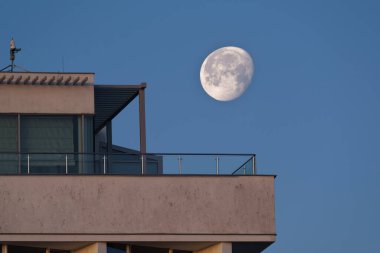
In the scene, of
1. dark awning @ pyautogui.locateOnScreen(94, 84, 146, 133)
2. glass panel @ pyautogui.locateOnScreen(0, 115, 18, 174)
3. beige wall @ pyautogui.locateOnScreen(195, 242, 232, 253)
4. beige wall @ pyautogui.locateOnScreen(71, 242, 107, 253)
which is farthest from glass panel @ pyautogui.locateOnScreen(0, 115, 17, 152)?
beige wall @ pyautogui.locateOnScreen(195, 242, 232, 253)

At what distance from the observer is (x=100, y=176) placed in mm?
49781

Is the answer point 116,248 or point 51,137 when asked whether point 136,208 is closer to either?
point 116,248

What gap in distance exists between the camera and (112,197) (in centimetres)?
4969

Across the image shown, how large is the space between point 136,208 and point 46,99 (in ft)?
18.0

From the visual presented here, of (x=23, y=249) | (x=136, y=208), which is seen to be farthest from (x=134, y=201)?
(x=23, y=249)

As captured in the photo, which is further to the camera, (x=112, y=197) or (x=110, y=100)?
(x=110, y=100)

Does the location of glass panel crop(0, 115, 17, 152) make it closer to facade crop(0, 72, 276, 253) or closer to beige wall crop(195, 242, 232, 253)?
facade crop(0, 72, 276, 253)

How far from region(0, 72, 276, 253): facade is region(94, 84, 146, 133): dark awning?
208 cm

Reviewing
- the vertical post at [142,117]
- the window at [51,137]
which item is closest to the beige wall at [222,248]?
the vertical post at [142,117]

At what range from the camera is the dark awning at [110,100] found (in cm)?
5366

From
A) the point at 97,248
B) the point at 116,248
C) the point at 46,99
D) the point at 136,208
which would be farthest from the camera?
the point at 46,99

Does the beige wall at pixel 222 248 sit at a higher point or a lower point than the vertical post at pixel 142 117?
lower

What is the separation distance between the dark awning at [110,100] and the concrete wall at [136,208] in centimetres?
470

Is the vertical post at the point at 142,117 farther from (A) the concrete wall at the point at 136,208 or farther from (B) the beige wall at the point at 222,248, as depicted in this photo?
(B) the beige wall at the point at 222,248
